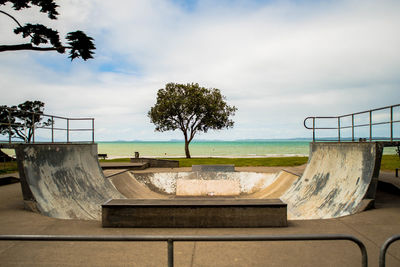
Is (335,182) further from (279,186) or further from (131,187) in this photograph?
(131,187)

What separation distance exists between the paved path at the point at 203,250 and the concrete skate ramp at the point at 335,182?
61.1 inches

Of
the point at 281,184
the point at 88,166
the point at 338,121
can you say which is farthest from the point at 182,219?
the point at 338,121

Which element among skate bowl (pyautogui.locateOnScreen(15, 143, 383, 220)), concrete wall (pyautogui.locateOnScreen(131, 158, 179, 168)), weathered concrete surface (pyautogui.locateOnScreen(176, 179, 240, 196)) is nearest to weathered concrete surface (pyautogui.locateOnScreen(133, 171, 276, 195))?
skate bowl (pyautogui.locateOnScreen(15, 143, 383, 220))

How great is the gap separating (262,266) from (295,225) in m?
2.60

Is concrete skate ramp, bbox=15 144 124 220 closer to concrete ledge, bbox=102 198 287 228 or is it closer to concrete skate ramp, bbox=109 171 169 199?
concrete skate ramp, bbox=109 171 169 199

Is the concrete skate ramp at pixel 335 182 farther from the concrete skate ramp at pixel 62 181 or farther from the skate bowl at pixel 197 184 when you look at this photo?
the concrete skate ramp at pixel 62 181

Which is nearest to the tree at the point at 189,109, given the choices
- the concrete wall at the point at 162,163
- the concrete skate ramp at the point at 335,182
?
the concrete wall at the point at 162,163

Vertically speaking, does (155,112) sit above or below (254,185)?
above

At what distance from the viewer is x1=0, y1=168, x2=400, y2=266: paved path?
4.29 metres

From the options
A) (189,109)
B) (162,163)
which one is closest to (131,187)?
(162,163)

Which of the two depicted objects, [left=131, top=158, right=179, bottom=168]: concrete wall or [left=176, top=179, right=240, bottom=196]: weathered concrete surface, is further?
[left=131, top=158, right=179, bottom=168]: concrete wall

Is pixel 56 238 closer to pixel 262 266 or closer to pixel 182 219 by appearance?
pixel 262 266

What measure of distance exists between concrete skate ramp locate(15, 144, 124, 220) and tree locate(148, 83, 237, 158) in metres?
23.7

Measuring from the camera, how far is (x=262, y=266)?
4.13m
